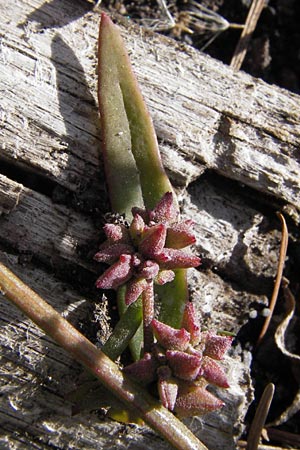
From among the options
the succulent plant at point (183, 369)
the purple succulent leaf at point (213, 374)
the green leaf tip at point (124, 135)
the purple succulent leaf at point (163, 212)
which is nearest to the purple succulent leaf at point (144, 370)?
the succulent plant at point (183, 369)

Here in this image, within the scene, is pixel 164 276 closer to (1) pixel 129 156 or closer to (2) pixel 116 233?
(2) pixel 116 233

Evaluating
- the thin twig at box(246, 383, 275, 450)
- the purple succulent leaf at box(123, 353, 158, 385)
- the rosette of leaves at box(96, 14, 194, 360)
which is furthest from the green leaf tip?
the thin twig at box(246, 383, 275, 450)

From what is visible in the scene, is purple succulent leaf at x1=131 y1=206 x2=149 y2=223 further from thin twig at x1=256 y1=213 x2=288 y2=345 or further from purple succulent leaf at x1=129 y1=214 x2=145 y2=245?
thin twig at x1=256 y1=213 x2=288 y2=345

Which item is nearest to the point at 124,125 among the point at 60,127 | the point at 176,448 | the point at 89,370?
the point at 60,127

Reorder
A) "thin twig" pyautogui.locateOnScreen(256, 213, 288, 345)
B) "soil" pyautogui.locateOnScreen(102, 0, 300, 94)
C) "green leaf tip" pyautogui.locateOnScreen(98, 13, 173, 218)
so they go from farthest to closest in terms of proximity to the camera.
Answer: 1. "soil" pyautogui.locateOnScreen(102, 0, 300, 94)
2. "thin twig" pyautogui.locateOnScreen(256, 213, 288, 345)
3. "green leaf tip" pyautogui.locateOnScreen(98, 13, 173, 218)

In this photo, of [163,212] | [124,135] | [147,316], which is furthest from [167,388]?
[124,135]

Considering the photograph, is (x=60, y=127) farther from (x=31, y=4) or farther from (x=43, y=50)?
(x=31, y=4)
